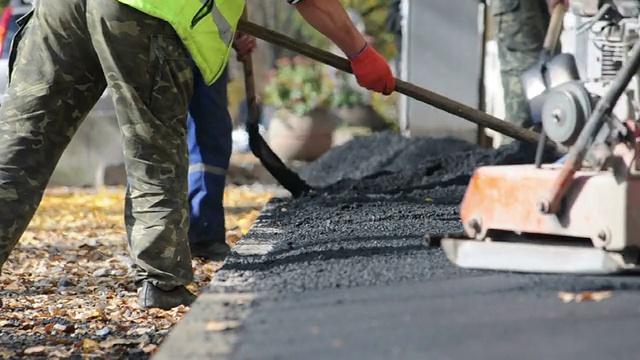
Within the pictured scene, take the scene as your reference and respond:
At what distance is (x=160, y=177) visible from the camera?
4.84 m

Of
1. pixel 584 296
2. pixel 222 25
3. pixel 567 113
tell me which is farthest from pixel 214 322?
pixel 222 25

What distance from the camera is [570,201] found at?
4094 mm

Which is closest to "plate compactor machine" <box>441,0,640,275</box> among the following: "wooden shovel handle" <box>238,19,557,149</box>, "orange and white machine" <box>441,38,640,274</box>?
"orange and white machine" <box>441,38,640,274</box>

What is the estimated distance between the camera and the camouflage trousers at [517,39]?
839cm

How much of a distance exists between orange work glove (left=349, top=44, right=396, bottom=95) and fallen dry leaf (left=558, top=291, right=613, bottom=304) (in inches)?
67.6

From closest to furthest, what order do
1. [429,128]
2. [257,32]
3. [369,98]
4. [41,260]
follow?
1. [257,32]
2. [41,260]
3. [429,128]
4. [369,98]

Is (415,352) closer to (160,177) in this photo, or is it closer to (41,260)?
(160,177)

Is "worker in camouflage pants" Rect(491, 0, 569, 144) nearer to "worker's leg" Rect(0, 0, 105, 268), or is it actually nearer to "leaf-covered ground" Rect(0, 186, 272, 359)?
"leaf-covered ground" Rect(0, 186, 272, 359)

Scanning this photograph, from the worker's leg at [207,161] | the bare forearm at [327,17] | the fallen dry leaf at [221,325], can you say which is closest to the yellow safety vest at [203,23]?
the bare forearm at [327,17]

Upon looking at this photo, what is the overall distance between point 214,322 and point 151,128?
1.35 meters

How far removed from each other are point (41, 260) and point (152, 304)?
8.05 ft

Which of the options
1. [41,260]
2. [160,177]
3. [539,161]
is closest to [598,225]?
[539,161]

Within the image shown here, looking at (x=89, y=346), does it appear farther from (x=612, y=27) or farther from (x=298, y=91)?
(x=298, y=91)

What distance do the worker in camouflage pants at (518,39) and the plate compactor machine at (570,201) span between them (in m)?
3.89
